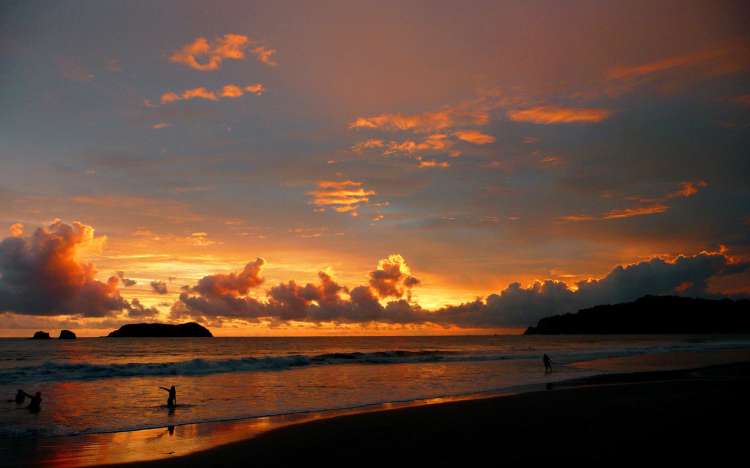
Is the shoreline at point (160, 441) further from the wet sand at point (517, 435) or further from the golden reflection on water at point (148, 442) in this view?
the wet sand at point (517, 435)

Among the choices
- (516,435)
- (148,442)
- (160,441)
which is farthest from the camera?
(160,441)

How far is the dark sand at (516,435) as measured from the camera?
13.3 meters

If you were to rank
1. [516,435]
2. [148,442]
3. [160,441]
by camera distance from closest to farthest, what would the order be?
[516,435] < [148,442] < [160,441]

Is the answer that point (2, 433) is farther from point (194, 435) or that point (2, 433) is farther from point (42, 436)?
point (194, 435)

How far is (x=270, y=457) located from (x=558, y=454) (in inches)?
297

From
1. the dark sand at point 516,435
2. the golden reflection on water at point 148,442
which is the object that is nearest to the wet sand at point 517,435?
the dark sand at point 516,435

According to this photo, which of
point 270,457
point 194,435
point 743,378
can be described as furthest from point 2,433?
point 743,378

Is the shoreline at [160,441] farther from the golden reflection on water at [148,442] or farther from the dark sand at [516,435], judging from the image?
the dark sand at [516,435]

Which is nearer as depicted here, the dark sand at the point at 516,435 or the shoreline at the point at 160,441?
the dark sand at the point at 516,435

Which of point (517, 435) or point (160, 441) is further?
point (160, 441)

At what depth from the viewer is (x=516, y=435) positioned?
16031 millimetres

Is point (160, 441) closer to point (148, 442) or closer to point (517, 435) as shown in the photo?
point (148, 442)

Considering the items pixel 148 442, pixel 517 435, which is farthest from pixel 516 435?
pixel 148 442

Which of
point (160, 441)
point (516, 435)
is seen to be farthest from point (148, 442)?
point (516, 435)
